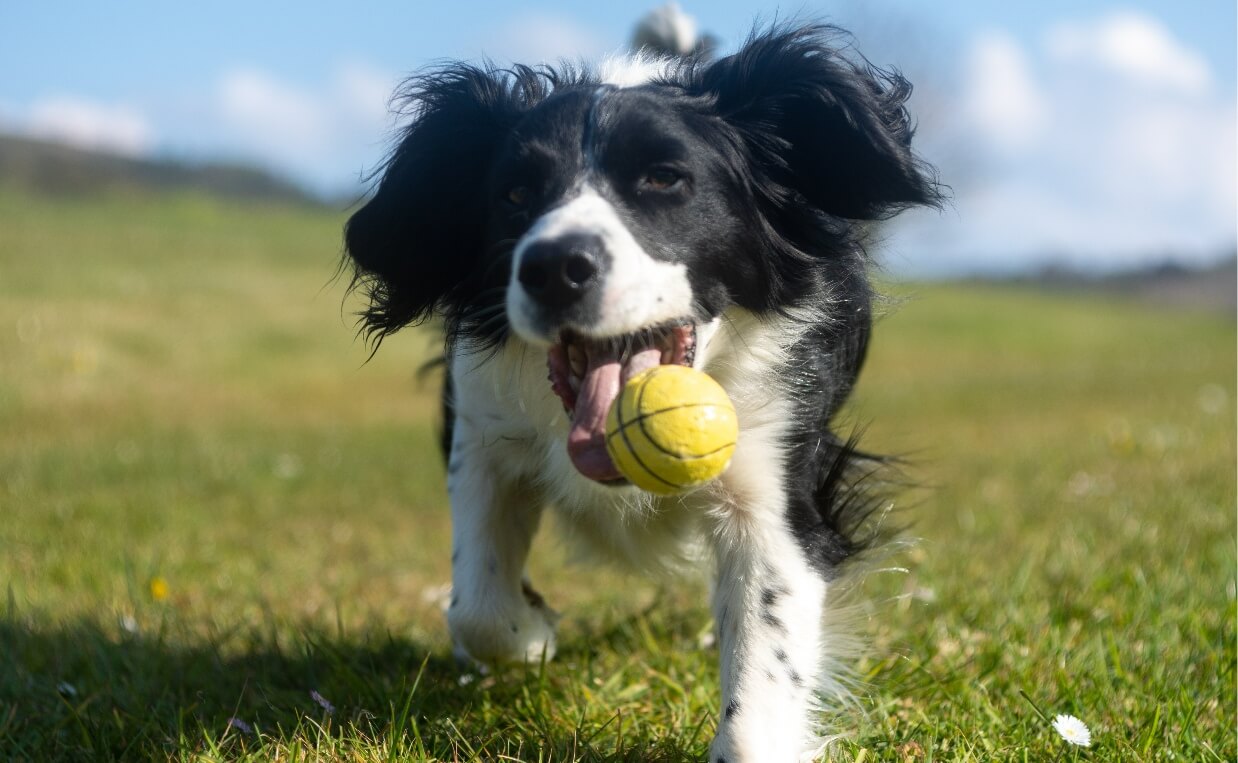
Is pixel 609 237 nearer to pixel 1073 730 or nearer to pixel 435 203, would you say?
pixel 435 203

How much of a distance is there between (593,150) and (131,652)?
6.02 ft

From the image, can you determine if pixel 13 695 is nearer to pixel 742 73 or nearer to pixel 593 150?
pixel 593 150

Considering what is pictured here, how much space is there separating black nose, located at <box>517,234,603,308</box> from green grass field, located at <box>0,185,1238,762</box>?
2.96ft

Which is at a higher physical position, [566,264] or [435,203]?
[566,264]

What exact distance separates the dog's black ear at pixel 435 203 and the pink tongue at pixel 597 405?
72 cm

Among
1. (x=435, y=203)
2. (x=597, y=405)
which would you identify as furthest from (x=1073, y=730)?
(x=435, y=203)

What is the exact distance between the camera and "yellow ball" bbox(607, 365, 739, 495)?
2307 millimetres

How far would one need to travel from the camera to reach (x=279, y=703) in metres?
2.86

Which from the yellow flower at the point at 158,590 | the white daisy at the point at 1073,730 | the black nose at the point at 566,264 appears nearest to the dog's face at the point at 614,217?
the black nose at the point at 566,264

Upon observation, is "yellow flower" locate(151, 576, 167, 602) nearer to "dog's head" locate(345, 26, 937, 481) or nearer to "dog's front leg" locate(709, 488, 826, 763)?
"dog's head" locate(345, 26, 937, 481)

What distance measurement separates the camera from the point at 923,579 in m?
4.10

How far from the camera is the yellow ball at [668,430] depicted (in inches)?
90.8

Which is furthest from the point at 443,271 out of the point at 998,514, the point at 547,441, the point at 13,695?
the point at 998,514

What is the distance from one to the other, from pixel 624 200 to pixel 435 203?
780mm
